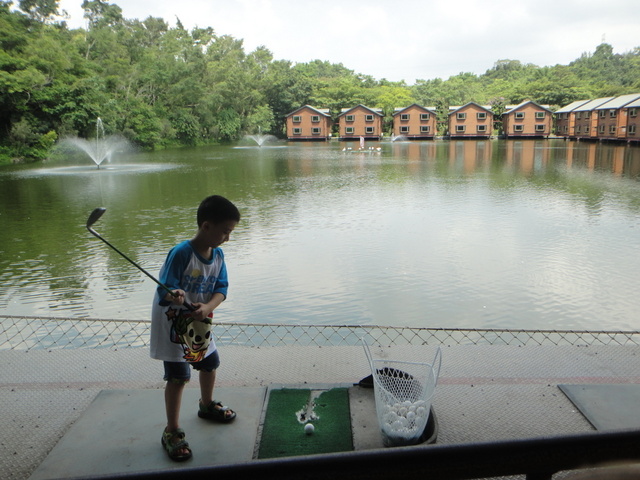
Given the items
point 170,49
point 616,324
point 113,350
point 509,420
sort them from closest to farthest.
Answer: point 509,420
point 113,350
point 616,324
point 170,49

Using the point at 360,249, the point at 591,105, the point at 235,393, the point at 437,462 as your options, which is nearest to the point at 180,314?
the point at 235,393

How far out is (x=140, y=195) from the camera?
587 inches

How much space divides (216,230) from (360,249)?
253 inches

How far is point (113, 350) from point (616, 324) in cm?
493

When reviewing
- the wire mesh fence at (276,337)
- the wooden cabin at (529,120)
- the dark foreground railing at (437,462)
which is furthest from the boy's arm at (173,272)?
the wooden cabin at (529,120)

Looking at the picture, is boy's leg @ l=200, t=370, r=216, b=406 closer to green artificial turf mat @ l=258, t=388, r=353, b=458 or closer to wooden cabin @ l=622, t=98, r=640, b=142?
green artificial turf mat @ l=258, t=388, r=353, b=458

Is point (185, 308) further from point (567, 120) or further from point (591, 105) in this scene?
point (567, 120)

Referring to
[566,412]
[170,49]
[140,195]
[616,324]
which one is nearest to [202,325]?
[566,412]

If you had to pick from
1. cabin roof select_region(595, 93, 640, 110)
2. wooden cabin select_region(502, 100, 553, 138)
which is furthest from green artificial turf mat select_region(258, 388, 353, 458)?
wooden cabin select_region(502, 100, 553, 138)

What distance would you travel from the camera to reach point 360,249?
898 cm

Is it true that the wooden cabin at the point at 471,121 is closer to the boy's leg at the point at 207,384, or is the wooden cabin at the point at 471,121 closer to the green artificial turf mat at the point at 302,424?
the green artificial turf mat at the point at 302,424

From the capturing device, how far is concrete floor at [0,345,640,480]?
275cm

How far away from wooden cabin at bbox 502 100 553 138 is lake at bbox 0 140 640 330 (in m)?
35.4

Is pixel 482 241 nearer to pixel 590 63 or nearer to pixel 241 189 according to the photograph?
pixel 241 189
